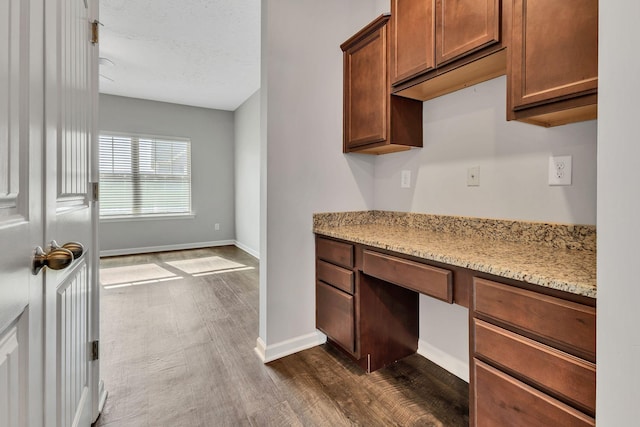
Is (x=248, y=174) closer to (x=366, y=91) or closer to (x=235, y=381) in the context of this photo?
(x=366, y=91)

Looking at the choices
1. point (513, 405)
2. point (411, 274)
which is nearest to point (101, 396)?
point (411, 274)

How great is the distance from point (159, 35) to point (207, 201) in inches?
122

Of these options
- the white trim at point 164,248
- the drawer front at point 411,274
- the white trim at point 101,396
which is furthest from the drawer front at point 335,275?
the white trim at point 164,248

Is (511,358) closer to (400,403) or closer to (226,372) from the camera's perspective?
(400,403)

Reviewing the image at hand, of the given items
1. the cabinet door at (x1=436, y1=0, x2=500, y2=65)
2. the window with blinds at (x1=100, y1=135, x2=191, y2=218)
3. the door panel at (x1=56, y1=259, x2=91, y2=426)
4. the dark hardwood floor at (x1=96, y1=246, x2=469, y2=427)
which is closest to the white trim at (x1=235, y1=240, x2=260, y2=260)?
the window with blinds at (x1=100, y1=135, x2=191, y2=218)

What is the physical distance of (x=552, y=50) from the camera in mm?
1107

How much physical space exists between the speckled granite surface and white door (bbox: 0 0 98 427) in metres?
1.25

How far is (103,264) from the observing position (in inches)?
171

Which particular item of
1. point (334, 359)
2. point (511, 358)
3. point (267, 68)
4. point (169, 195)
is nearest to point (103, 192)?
point (169, 195)

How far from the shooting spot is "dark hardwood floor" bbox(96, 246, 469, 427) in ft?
4.80

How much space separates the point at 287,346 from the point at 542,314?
153cm

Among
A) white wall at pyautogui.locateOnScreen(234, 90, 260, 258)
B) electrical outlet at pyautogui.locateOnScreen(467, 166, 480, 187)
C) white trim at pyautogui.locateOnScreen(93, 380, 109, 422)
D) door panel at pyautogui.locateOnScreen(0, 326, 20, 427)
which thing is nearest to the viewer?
door panel at pyautogui.locateOnScreen(0, 326, 20, 427)

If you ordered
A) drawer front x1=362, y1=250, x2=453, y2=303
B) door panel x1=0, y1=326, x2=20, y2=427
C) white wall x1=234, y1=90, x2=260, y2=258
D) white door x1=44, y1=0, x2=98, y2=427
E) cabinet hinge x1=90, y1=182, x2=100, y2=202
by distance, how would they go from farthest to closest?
white wall x1=234, y1=90, x2=260, y2=258 → cabinet hinge x1=90, y1=182, x2=100, y2=202 → drawer front x1=362, y1=250, x2=453, y2=303 → white door x1=44, y1=0, x2=98, y2=427 → door panel x1=0, y1=326, x2=20, y2=427

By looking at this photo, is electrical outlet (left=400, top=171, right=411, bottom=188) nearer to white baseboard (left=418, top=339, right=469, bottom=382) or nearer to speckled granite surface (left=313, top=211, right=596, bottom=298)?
speckled granite surface (left=313, top=211, right=596, bottom=298)
